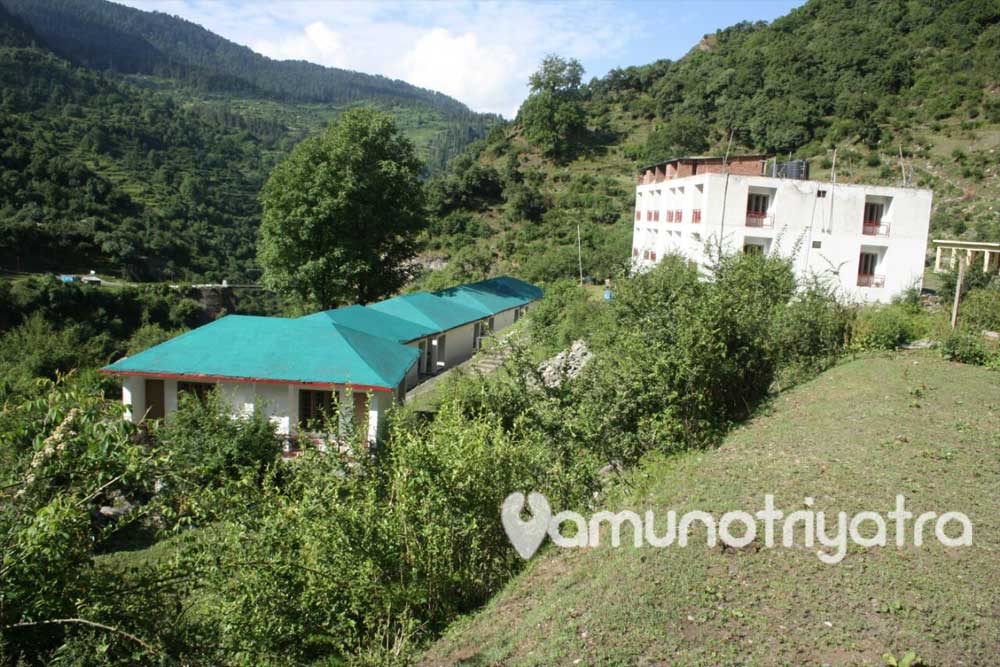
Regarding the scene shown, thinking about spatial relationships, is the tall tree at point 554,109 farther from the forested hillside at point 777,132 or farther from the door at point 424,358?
the door at point 424,358

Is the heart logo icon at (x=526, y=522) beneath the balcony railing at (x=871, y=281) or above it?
beneath

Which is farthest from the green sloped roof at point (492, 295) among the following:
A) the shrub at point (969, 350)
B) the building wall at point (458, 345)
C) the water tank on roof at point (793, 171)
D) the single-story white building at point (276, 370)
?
the shrub at point (969, 350)

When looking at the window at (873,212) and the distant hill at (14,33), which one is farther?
the distant hill at (14,33)

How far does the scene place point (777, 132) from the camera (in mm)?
69625

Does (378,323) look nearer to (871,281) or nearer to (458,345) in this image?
(458,345)

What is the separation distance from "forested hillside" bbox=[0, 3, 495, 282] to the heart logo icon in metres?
50.3

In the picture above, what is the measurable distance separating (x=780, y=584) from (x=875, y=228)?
80.5 feet

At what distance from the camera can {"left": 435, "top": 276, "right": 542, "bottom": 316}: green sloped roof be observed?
28.9 meters

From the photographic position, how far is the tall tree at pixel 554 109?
254 feet

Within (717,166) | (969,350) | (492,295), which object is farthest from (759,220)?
(969,350)

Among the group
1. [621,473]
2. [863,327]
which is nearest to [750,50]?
[863,327]

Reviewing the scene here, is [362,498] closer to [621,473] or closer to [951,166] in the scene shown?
[621,473]

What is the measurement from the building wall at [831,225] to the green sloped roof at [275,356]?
15301mm

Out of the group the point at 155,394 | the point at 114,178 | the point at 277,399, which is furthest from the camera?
the point at 114,178
